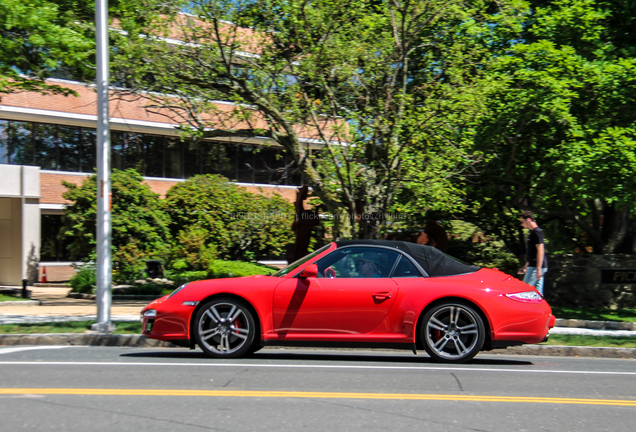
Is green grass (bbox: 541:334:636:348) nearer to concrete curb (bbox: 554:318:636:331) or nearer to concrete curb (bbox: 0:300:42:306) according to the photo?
concrete curb (bbox: 554:318:636:331)

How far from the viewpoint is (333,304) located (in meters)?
7.74

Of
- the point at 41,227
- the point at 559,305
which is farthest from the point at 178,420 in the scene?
the point at 41,227

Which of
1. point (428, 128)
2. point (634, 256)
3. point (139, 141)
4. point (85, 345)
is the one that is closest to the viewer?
point (85, 345)

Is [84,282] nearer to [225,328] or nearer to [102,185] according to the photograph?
[102,185]

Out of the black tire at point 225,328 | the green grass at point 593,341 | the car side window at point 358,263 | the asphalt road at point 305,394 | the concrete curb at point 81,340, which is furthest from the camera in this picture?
the green grass at point 593,341

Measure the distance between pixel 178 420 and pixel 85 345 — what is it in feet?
17.3

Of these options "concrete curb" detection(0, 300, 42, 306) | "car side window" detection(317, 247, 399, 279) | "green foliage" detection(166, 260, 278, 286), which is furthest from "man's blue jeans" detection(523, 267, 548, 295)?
"concrete curb" detection(0, 300, 42, 306)

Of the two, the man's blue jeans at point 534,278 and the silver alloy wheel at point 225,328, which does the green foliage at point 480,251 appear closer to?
the man's blue jeans at point 534,278

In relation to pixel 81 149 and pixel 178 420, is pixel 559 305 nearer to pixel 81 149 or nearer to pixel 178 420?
pixel 178 420

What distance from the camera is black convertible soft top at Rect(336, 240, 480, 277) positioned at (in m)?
8.02

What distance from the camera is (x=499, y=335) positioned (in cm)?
763

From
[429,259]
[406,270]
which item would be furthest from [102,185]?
[429,259]

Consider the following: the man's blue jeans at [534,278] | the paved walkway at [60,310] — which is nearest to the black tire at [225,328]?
the paved walkway at [60,310]

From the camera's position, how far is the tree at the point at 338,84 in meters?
13.8
